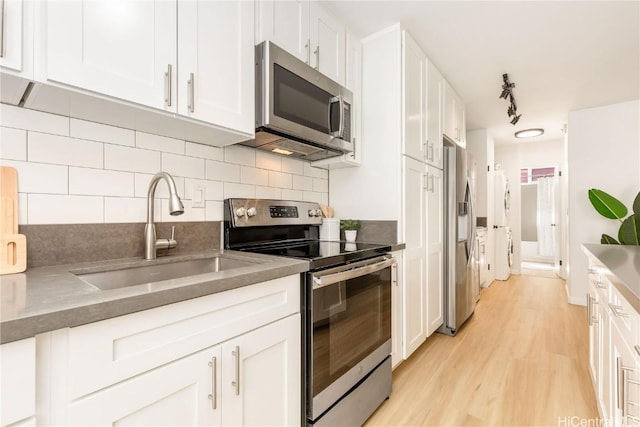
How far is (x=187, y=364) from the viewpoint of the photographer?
0.88 meters

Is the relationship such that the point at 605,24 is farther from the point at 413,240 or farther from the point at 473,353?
the point at 473,353

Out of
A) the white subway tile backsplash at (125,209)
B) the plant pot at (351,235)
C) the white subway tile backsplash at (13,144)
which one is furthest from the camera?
the plant pot at (351,235)

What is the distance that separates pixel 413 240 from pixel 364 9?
1524 mm

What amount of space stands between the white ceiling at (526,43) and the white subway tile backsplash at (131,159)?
134 centimetres

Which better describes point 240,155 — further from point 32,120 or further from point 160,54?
point 32,120

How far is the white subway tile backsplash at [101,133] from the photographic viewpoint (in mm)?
1185

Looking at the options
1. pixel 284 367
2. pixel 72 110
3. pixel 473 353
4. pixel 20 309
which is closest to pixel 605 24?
pixel 473 353

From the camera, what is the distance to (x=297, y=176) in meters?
2.12

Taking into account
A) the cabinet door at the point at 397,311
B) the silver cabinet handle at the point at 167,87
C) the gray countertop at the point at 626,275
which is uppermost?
the silver cabinet handle at the point at 167,87

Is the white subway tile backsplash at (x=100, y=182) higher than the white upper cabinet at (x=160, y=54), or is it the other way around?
the white upper cabinet at (x=160, y=54)

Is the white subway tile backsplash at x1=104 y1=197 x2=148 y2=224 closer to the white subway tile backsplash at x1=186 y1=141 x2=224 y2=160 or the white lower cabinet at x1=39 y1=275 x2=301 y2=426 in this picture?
the white subway tile backsplash at x1=186 y1=141 x2=224 y2=160

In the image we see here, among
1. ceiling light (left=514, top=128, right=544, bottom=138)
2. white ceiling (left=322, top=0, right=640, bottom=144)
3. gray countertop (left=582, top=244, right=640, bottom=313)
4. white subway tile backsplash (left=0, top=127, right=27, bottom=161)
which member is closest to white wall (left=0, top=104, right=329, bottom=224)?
white subway tile backsplash (left=0, top=127, right=27, bottom=161)

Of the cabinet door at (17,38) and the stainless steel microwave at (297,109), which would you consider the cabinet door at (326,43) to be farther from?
the cabinet door at (17,38)

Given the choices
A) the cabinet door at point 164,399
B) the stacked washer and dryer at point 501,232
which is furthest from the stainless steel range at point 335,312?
the stacked washer and dryer at point 501,232
